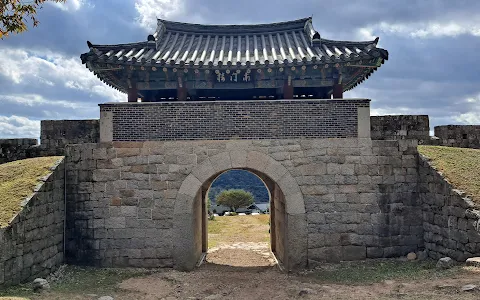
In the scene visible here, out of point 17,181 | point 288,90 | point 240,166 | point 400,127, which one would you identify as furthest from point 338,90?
point 17,181

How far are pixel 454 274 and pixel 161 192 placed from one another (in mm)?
6270


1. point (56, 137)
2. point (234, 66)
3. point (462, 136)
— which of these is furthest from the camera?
point (462, 136)

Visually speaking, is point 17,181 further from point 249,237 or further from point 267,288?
point 249,237

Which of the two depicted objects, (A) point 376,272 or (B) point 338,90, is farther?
(B) point 338,90

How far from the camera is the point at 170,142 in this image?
9492 mm

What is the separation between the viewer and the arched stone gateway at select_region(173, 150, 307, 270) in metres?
9.23

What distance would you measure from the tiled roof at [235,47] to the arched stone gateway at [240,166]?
7.71 ft

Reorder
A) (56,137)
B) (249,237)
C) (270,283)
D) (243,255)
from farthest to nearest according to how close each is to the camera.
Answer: (249,237) < (243,255) < (56,137) < (270,283)

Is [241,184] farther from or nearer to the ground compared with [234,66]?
nearer to the ground

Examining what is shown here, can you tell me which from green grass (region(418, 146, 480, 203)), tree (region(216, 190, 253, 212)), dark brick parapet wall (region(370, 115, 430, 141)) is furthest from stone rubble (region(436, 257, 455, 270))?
tree (region(216, 190, 253, 212))

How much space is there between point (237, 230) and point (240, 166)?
32.8ft

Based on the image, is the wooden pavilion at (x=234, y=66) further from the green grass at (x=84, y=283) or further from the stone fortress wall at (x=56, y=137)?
the green grass at (x=84, y=283)

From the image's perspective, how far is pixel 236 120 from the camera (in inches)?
381

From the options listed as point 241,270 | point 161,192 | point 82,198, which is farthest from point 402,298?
point 82,198
